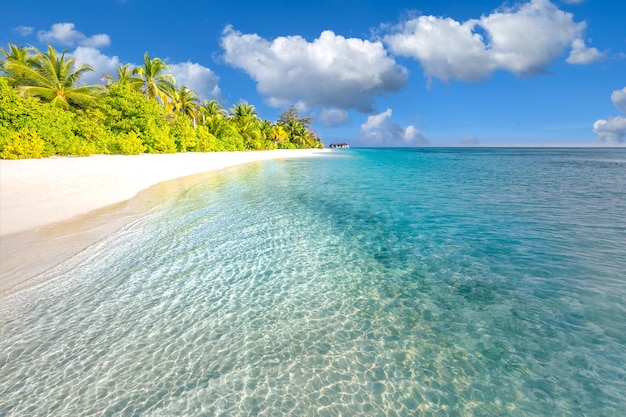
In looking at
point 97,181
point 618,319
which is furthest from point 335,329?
point 97,181

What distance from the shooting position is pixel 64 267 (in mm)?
6332

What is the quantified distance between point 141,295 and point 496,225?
1043cm

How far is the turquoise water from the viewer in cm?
323

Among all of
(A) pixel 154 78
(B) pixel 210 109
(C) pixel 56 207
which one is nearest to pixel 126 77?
(A) pixel 154 78

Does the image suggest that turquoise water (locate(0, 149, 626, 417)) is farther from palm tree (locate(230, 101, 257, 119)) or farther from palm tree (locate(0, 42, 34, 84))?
palm tree (locate(230, 101, 257, 119))

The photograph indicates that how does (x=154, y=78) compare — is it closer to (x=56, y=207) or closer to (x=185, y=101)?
(x=185, y=101)

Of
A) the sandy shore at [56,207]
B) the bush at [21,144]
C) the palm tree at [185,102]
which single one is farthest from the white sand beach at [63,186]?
the palm tree at [185,102]

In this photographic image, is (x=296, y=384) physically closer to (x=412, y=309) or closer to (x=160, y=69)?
(x=412, y=309)

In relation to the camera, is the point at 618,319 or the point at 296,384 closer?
the point at 296,384

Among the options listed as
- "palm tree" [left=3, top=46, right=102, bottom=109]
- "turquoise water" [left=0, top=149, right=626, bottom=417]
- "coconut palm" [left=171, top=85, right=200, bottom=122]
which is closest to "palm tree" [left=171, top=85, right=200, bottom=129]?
"coconut palm" [left=171, top=85, right=200, bottom=122]

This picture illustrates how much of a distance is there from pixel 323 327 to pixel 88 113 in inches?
1375

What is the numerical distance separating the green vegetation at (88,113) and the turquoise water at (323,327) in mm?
18800

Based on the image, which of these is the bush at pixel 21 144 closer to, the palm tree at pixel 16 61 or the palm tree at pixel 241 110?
the palm tree at pixel 16 61

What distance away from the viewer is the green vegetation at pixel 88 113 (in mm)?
19656
